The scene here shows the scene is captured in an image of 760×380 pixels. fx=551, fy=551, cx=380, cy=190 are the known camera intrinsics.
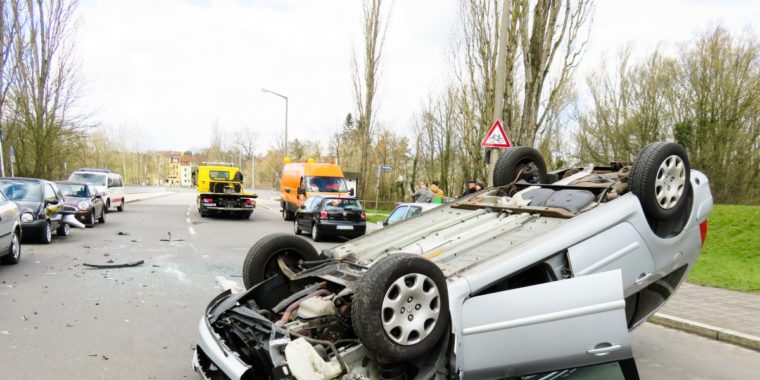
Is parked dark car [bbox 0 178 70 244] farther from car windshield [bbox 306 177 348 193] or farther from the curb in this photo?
the curb

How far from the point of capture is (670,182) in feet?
13.7

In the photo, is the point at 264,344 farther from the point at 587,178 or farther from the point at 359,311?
the point at 587,178

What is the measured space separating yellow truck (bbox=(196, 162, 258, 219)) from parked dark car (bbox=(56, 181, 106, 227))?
15.4 ft

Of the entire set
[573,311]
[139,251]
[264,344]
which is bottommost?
[139,251]

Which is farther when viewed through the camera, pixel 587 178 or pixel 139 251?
pixel 139 251

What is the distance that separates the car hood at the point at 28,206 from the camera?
40.1ft

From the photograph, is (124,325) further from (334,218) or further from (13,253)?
(334,218)

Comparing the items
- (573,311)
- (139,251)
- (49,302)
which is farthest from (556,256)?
(139,251)

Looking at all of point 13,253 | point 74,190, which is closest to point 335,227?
point 13,253

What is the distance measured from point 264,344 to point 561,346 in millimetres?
1846

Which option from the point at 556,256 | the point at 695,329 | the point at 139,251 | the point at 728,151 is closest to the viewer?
the point at 556,256

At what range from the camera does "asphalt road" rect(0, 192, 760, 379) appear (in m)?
4.75

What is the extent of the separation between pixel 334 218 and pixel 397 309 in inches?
520

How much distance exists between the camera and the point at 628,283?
383 centimetres
